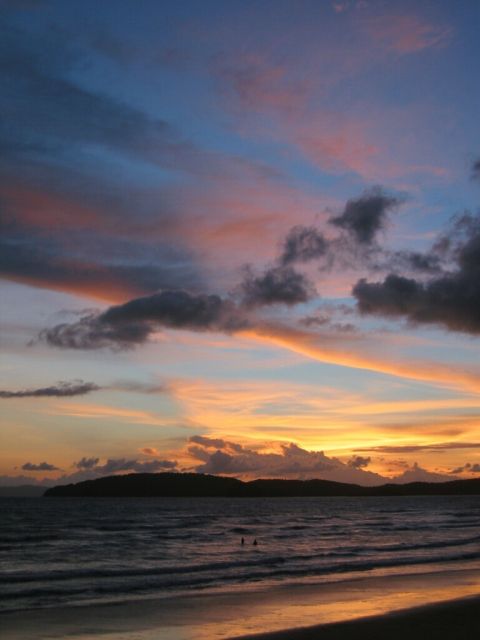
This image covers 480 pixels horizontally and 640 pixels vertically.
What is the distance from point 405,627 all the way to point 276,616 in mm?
4165

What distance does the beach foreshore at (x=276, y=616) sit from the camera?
18156 mm

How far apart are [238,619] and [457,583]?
12.7 metres

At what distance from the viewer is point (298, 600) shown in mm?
24875

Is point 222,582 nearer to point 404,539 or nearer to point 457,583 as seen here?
point 457,583

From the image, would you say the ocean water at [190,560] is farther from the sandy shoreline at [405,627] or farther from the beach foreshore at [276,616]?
the sandy shoreline at [405,627]

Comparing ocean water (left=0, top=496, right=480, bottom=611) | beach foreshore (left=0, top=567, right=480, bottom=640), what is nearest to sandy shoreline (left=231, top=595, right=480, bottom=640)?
beach foreshore (left=0, top=567, right=480, bottom=640)

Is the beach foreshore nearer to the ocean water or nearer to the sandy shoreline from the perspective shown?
the sandy shoreline

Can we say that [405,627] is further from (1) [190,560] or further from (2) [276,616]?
(1) [190,560]

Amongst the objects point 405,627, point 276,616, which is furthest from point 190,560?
point 405,627

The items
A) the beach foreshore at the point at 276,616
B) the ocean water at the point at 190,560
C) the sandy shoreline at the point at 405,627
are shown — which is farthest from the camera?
the ocean water at the point at 190,560

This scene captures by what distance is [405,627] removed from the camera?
1880 centimetres

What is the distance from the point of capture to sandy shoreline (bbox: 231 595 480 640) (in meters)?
17.5

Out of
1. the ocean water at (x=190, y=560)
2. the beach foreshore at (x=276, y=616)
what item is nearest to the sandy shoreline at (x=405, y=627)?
the beach foreshore at (x=276, y=616)

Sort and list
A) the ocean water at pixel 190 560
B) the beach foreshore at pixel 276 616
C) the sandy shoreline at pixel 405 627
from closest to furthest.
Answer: the sandy shoreline at pixel 405 627 < the beach foreshore at pixel 276 616 < the ocean water at pixel 190 560
